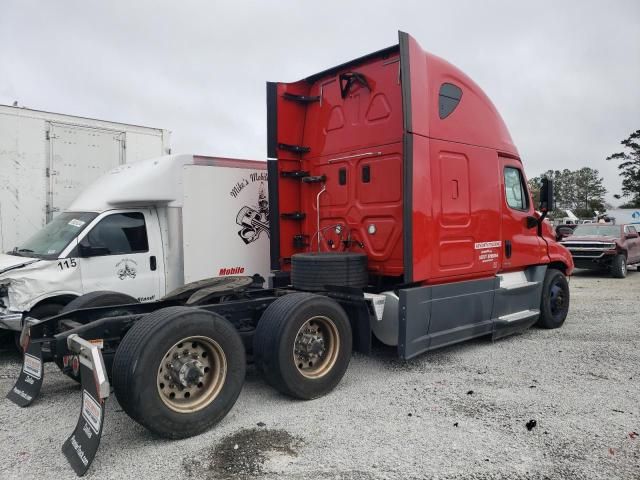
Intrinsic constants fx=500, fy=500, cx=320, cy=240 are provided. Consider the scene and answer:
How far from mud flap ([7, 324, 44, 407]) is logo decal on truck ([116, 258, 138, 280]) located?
192 cm

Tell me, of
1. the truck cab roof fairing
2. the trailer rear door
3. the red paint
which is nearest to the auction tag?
the red paint

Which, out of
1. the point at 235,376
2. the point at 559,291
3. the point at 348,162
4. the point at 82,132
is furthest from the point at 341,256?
the point at 82,132

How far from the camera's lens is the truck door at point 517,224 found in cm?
671

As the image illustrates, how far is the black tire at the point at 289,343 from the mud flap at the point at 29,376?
1875mm

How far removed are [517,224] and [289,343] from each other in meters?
4.04

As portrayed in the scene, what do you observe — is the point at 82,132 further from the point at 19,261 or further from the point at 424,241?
the point at 424,241

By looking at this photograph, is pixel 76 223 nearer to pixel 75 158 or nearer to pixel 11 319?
pixel 11 319

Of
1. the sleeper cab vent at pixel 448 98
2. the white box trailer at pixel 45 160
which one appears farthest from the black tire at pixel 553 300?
the white box trailer at pixel 45 160

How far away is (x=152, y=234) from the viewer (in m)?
6.78

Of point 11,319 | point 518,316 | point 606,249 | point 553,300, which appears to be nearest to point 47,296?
point 11,319

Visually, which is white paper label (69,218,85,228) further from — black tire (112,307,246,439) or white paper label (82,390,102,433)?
white paper label (82,390,102,433)

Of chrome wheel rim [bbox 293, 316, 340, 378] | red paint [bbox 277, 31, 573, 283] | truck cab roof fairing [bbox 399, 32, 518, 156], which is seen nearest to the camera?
chrome wheel rim [bbox 293, 316, 340, 378]

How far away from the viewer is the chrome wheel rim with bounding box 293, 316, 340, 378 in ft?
15.4

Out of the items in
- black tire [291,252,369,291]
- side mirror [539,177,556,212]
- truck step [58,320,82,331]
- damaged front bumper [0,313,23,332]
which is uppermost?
side mirror [539,177,556,212]
